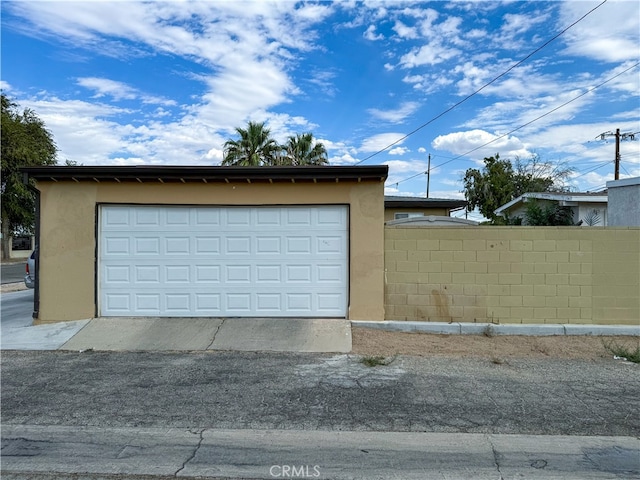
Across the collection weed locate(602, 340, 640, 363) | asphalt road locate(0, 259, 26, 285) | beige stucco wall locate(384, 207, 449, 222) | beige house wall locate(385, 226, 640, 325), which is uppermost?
beige stucco wall locate(384, 207, 449, 222)

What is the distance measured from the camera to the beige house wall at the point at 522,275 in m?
9.02

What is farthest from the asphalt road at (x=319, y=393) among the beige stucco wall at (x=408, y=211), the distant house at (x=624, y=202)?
the beige stucco wall at (x=408, y=211)

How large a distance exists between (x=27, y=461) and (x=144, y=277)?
5568 millimetres

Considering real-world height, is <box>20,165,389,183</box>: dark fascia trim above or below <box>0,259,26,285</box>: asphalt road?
above

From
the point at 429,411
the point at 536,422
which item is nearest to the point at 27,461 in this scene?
the point at 429,411

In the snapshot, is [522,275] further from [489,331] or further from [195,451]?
[195,451]

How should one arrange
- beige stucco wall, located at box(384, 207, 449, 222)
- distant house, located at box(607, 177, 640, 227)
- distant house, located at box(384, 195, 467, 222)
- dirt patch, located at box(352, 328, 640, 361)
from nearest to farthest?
dirt patch, located at box(352, 328, 640, 361), distant house, located at box(607, 177, 640, 227), distant house, located at box(384, 195, 467, 222), beige stucco wall, located at box(384, 207, 449, 222)

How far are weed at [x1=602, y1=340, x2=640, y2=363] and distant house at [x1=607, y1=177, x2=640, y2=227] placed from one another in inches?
236

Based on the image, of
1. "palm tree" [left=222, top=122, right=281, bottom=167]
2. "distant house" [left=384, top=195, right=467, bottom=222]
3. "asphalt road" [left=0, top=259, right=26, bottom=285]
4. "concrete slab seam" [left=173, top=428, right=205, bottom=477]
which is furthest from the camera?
"palm tree" [left=222, top=122, right=281, bottom=167]

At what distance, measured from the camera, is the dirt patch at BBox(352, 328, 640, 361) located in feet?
24.9

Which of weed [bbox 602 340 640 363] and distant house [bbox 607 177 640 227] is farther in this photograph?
distant house [bbox 607 177 640 227]

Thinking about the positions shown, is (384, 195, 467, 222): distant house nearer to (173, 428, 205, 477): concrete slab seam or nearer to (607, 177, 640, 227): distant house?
(607, 177, 640, 227): distant house

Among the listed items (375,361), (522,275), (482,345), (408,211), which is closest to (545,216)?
(522,275)

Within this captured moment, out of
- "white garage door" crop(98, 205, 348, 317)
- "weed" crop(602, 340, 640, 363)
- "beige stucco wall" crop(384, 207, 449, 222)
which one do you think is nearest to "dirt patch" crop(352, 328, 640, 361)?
"weed" crop(602, 340, 640, 363)
